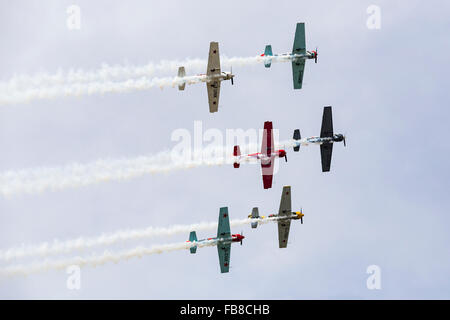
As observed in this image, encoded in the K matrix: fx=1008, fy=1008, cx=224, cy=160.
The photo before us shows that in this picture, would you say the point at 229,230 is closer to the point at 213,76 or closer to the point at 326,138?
the point at 326,138

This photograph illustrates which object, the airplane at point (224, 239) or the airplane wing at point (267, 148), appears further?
the airplane wing at point (267, 148)

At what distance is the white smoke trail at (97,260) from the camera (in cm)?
6221

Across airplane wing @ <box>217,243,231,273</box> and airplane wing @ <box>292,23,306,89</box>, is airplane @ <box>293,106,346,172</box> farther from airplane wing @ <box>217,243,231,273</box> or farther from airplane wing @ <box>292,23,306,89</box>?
airplane wing @ <box>217,243,231,273</box>

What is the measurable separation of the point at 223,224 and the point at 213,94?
920cm

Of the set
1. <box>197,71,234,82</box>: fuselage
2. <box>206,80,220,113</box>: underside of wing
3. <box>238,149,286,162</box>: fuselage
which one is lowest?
<box>238,149,286,162</box>: fuselage

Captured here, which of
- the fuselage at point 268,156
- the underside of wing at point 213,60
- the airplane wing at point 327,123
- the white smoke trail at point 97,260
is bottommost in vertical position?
the white smoke trail at point 97,260

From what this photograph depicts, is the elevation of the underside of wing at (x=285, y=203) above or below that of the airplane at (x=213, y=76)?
below

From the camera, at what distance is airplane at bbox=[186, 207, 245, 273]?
69812 mm

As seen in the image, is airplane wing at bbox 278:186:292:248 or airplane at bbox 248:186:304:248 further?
airplane wing at bbox 278:186:292:248

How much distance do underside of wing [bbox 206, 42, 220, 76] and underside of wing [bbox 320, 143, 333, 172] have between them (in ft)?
33.4

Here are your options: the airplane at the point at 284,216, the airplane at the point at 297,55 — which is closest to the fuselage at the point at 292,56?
the airplane at the point at 297,55

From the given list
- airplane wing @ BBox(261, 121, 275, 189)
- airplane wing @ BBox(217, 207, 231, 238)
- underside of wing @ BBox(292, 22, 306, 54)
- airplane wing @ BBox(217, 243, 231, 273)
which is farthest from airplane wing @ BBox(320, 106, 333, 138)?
airplane wing @ BBox(217, 243, 231, 273)

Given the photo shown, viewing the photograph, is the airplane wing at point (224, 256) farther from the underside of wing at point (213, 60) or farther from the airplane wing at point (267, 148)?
the underside of wing at point (213, 60)
